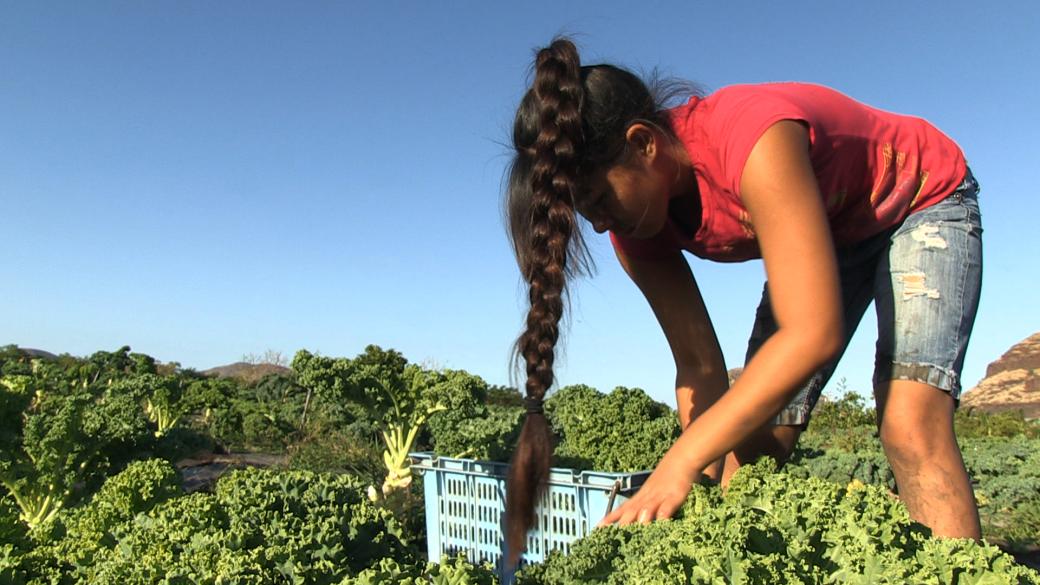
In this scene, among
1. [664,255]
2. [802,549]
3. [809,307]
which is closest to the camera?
[802,549]

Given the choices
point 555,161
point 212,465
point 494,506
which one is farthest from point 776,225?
point 212,465

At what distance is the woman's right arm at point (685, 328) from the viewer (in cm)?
299

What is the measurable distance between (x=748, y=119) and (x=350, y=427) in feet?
28.4

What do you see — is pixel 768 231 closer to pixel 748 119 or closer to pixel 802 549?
pixel 748 119

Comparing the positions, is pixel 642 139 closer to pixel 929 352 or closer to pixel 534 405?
pixel 534 405

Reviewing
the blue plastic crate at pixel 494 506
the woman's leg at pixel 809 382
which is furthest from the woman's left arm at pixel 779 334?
the blue plastic crate at pixel 494 506

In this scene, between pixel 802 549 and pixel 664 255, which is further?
pixel 664 255

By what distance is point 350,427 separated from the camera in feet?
32.9

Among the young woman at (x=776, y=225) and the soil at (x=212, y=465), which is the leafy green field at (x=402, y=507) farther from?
the soil at (x=212, y=465)

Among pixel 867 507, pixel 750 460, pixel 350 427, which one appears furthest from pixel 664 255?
pixel 350 427

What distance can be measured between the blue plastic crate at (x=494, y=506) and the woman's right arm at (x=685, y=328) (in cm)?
61

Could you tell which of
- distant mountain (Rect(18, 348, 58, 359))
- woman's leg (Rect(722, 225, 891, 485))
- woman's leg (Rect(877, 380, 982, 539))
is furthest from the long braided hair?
distant mountain (Rect(18, 348, 58, 359))

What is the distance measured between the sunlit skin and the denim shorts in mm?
81

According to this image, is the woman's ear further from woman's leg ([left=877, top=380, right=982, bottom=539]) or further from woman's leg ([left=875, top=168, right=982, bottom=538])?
woman's leg ([left=877, top=380, right=982, bottom=539])
